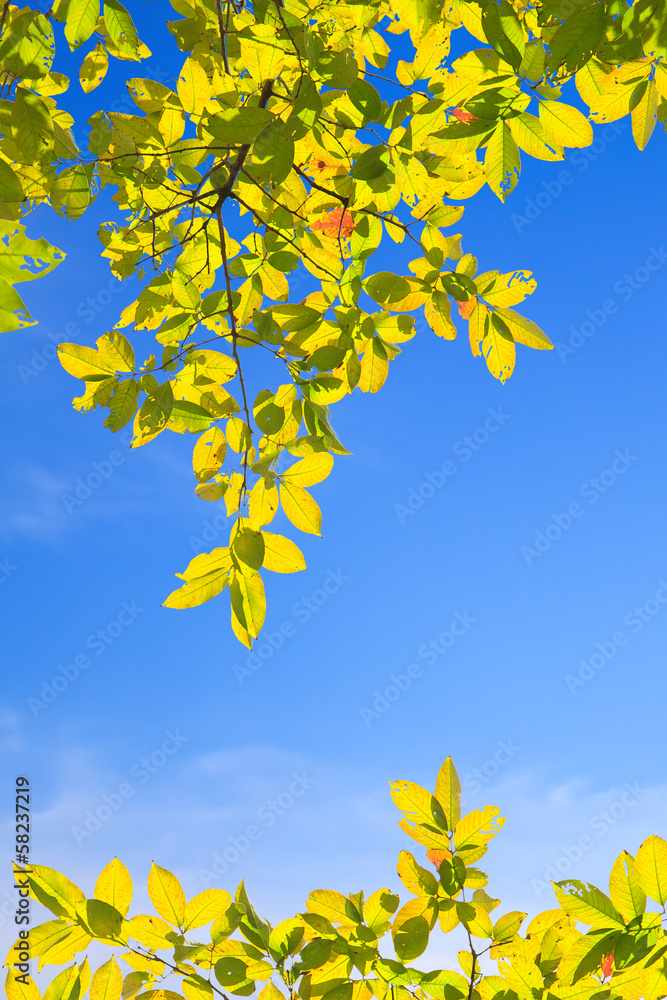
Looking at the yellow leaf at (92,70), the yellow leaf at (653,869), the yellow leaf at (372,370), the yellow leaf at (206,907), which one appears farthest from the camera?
the yellow leaf at (92,70)

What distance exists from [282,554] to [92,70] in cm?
202

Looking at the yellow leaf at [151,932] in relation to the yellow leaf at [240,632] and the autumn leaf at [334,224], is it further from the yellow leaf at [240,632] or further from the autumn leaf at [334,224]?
the autumn leaf at [334,224]

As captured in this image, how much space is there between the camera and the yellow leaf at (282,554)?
76.8 inches

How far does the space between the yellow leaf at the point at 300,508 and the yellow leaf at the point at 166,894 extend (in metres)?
0.96

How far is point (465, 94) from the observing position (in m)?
1.90

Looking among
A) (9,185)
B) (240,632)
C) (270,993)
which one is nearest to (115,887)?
(270,993)

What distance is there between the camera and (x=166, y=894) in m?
1.65

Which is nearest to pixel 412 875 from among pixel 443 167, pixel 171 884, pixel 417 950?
pixel 417 950

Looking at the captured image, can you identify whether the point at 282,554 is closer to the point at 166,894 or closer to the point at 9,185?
the point at 166,894

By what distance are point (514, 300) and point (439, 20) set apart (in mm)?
776

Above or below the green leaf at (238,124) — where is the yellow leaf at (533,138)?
below

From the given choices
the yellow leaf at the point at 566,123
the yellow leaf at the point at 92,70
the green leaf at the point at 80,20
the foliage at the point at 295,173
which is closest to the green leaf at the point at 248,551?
the foliage at the point at 295,173

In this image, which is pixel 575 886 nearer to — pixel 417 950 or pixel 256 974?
pixel 417 950

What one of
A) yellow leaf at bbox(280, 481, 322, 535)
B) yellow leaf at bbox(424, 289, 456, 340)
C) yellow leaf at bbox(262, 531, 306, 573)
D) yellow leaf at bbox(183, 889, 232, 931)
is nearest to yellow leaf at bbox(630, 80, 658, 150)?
yellow leaf at bbox(424, 289, 456, 340)
